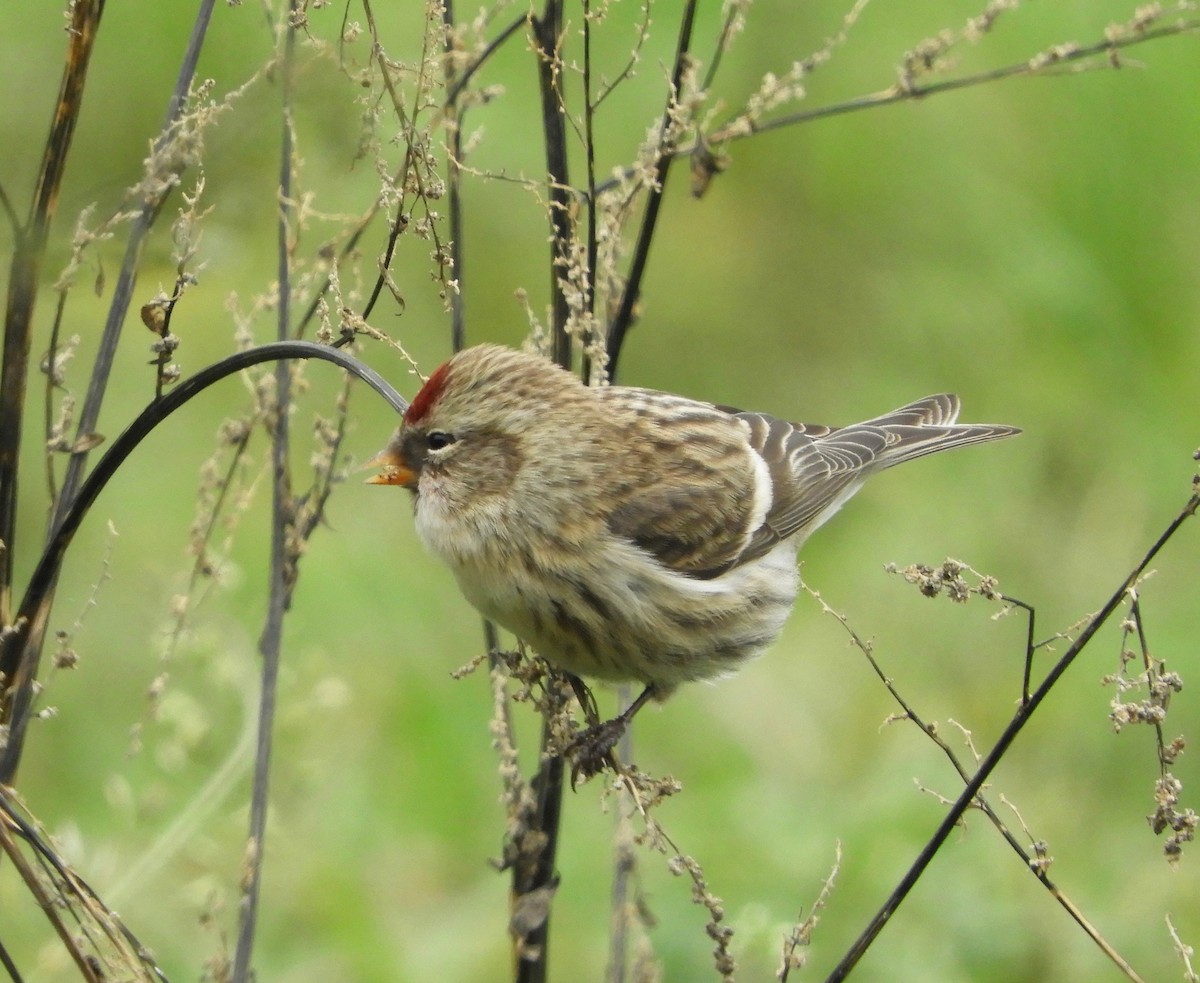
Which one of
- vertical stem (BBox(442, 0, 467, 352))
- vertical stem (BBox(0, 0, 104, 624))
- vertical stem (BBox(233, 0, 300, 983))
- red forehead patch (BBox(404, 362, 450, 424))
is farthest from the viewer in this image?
red forehead patch (BBox(404, 362, 450, 424))

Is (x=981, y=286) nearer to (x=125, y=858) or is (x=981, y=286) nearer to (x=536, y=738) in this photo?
(x=536, y=738)

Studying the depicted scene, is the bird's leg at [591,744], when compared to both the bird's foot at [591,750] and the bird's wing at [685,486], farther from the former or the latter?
the bird's wing at [685,486]

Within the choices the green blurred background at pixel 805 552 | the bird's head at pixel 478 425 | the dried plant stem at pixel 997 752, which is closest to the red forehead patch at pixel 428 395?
the bird's head at pixel 478 425

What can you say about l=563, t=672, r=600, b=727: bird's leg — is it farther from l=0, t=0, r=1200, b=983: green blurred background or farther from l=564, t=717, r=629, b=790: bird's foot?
l=0, t=0, r=1200, b=983: green blurred background

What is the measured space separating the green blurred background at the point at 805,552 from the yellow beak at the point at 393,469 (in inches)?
20.8

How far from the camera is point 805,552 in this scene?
252 inches

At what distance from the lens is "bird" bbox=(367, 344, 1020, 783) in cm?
354

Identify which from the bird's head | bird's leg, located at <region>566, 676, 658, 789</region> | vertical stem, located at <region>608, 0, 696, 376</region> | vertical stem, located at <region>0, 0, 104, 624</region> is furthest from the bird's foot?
vertical stem, located at <region>0, 0, 104, 624</region>

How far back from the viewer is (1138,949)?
430cm

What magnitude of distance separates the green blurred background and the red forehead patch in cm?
49

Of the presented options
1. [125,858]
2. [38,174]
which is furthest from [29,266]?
[125,858]

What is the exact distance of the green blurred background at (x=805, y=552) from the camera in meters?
4.11

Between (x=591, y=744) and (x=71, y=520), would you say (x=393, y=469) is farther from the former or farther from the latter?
(x=71, y=520)

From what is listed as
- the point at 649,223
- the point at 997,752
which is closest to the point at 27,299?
the point at 649,223
